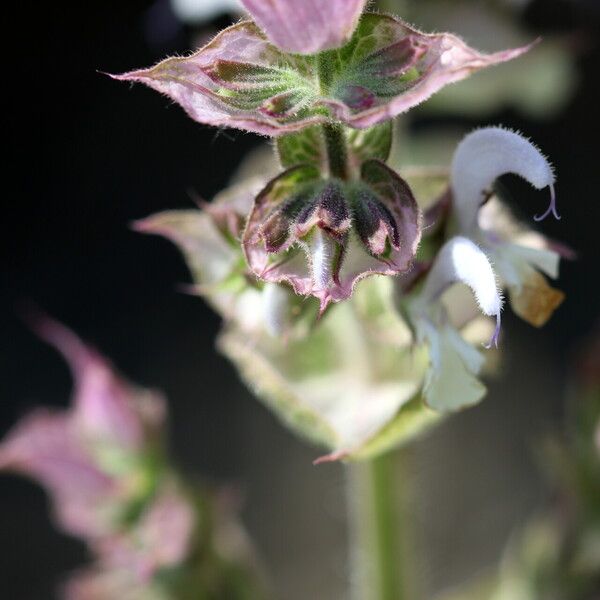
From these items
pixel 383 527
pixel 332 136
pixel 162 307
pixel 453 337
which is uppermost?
pixel 162 307

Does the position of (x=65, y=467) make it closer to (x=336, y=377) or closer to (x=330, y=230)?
(x=336, y=377)

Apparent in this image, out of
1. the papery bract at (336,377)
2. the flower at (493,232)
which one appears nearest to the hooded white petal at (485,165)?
the flower at (493,232)

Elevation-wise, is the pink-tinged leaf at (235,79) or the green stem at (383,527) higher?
the pink-tinged leaf at (235,79)

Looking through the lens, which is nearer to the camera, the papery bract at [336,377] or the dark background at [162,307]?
the papery bract at [336,377]

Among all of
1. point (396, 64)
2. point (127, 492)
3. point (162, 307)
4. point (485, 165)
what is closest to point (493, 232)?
point (485, 165)

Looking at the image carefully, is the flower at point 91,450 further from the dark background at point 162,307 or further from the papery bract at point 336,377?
the dark background at point 162,307

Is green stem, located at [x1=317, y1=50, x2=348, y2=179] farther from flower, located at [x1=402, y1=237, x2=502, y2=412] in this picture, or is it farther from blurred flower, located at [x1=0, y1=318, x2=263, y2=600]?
blurred flower, located at [x1=0, y1=318, x2=263, y2=600]

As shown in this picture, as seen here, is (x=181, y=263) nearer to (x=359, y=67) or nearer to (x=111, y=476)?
(x=111, y=476)
